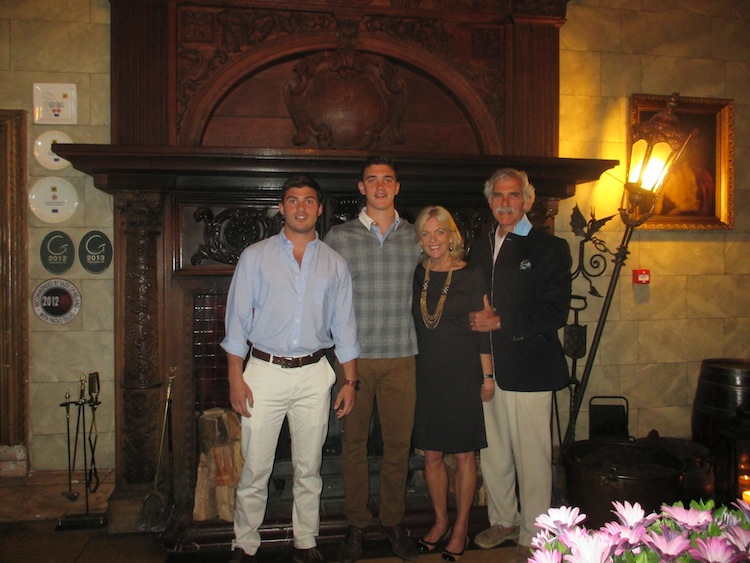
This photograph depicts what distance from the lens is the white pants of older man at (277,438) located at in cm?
244

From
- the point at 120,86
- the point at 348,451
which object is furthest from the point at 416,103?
the point at 348,451

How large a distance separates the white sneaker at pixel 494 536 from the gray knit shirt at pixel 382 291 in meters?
1.05

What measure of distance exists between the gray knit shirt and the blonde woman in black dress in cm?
7

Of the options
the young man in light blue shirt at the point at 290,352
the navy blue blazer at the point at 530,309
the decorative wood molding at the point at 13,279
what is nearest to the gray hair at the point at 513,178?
the navy blue blazer at the point at 530,309

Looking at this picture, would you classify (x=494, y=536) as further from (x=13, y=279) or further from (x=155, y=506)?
(x=13, y=279)

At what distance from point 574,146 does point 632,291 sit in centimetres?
111

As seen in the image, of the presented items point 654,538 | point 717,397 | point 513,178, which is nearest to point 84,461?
point 513,178

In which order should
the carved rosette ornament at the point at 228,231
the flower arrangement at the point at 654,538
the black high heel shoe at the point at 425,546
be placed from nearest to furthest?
the flower arrangement at the point at 654,538 < the black high heel shoe at the point at 425,546 < the carved rosette ornament at the point at 228,231

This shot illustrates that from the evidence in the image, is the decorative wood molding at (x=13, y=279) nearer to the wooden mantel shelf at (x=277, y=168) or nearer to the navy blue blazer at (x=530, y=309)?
the wooden mantel shelf at (x=277, y=168)

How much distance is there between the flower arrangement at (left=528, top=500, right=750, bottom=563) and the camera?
92 cm

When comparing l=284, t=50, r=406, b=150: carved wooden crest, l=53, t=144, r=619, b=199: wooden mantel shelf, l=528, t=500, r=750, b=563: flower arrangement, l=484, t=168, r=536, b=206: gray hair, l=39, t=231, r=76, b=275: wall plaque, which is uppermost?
l=284, t=50, r=406, b=150: carved wooden crest

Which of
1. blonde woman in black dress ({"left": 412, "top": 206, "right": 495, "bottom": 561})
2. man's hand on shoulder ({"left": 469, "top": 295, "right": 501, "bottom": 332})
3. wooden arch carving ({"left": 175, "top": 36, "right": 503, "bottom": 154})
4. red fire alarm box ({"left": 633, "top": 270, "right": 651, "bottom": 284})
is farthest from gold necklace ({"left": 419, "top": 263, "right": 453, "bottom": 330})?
red fire alarm box ({"left": 633, "top": 270, "right": 651, "bottom": 284})

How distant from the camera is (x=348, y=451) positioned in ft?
8.51

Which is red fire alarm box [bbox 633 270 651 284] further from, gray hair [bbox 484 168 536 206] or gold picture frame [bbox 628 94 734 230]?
gray hair [bbox 484 168 536 206]
